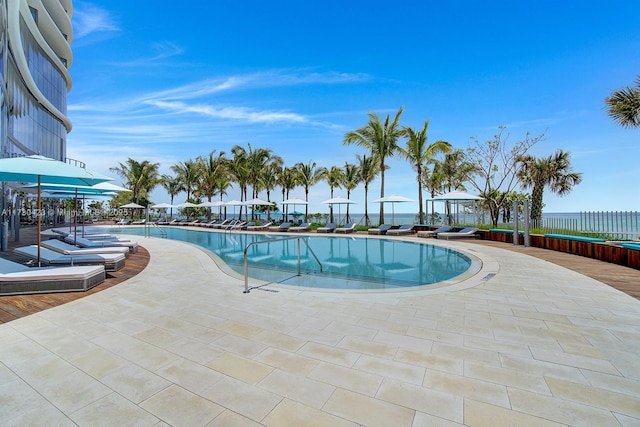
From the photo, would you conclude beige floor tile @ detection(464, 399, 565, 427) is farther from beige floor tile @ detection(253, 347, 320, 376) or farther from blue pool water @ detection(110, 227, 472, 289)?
blue pool water @ detection(110, 227, 472, 289)

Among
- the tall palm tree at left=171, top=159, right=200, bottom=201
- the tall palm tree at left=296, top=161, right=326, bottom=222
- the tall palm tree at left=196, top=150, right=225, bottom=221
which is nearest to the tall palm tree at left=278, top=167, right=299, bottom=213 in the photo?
the tall palm tree at left=296, top=161, right=326, bottom=222

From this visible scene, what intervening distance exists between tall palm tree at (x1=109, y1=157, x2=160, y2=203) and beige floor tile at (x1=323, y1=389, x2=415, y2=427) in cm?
3881

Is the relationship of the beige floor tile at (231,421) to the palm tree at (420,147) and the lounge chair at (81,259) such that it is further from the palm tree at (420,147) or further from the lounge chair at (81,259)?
the palm tree at (420,147)

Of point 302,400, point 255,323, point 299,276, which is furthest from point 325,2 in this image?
point 302,400

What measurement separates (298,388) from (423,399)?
3.39ft

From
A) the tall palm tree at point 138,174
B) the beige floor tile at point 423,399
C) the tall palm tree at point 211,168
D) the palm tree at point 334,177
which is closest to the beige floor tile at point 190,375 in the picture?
the beige floor tile at point 423,399

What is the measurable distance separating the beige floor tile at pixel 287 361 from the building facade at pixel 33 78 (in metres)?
14.8

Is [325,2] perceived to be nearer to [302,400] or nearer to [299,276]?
[299,276]

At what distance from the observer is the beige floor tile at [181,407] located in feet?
6.92

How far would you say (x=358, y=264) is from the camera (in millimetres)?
9789

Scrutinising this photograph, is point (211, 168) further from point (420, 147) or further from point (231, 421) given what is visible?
point (231, 421)

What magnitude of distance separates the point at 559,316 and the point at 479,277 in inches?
103

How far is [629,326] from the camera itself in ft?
12.6

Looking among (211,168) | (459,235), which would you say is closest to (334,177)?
(211,168)
